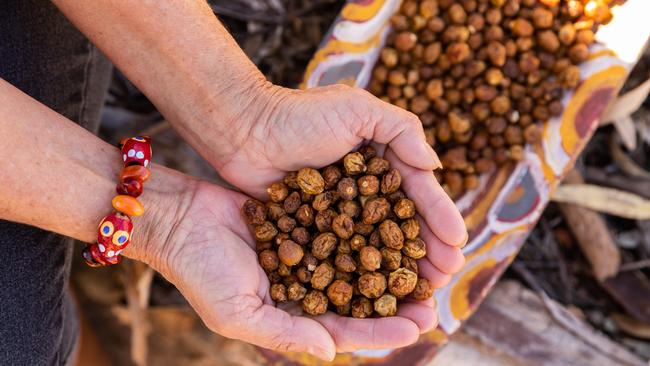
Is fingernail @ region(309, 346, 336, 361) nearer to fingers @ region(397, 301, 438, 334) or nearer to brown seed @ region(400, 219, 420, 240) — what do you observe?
fingers @ region(397, 301, 438, 334)

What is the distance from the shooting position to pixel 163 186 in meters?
1.47

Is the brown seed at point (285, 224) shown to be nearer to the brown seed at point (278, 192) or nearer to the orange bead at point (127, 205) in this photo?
the brown seed at point (278, 192)

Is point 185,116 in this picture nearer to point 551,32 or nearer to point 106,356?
point 551,32

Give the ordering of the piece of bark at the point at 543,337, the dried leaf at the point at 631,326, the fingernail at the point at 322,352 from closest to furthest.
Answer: the fingernail at the point at 322,352 < the piece of bark at the point at 543,337 < the dried leaf at the point at 631,326

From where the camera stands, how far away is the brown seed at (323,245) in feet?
4.74

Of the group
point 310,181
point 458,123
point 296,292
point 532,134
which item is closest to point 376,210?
point 310,181

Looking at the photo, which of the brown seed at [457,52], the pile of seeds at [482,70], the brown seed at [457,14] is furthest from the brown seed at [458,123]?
the brown seed at [457,14]

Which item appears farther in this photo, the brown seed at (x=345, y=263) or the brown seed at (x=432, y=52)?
the brown seed at (x=432, y=52)

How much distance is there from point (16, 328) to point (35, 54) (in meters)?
0.66

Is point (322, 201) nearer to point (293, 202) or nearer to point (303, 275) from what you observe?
point (293, 202)

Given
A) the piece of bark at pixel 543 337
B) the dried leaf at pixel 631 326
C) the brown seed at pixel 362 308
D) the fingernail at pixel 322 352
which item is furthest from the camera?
the dried leaf at pixel 631 326

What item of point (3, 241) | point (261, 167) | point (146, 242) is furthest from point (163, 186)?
point (3, 241)

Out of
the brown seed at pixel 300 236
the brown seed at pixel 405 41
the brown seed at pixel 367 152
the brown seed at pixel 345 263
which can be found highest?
the brown seed at pixel 405 41

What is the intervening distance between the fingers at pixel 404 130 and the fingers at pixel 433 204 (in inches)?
1.5
